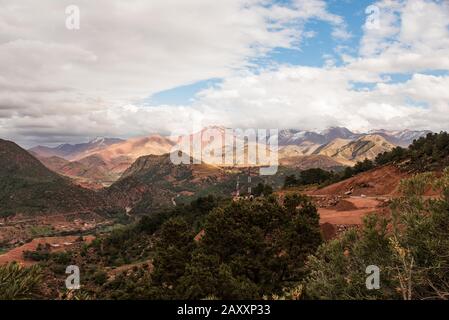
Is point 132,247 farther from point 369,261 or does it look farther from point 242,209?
point 369,261

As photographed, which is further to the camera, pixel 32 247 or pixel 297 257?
pixel 32 247

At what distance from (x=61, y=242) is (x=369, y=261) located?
109692 millimetres

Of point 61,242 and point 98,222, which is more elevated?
point 61,242

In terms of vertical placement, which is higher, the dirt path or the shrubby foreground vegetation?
the shrubby foreground vegetation

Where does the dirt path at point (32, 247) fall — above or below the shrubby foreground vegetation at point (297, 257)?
below

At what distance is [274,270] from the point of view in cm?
2656

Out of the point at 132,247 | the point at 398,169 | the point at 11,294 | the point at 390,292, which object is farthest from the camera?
the point at 132,247

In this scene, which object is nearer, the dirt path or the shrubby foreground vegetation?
the shrubby foreground vegetation

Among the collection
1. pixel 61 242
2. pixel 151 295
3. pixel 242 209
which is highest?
pixel 242 209

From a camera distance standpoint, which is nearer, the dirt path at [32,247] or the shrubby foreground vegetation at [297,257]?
the shrubby foreground vegetation at [297,257]

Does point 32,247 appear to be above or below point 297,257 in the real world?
below
